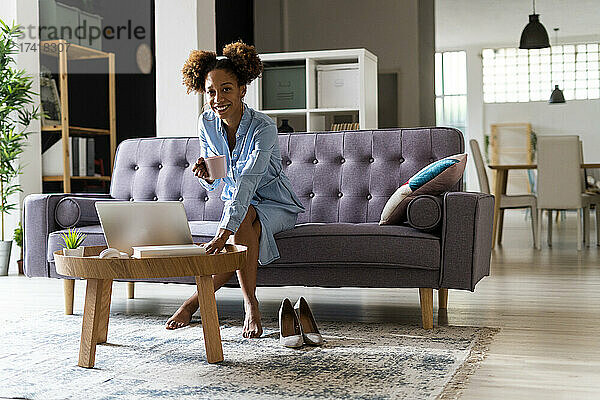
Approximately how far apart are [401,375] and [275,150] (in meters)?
1.21

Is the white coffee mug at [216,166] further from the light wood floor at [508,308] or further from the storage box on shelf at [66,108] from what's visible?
the storage box on shelf at [66,108]

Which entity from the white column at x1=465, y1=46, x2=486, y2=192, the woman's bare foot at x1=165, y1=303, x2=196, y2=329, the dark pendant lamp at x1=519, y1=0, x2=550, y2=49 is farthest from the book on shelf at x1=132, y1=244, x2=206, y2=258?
the white column at x1=465, y1=46, x2=486, y2=192

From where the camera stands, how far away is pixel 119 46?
695 cm

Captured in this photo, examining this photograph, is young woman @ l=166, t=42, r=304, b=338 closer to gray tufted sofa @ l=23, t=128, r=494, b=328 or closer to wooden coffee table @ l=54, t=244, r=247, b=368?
gray tufted sofa @ l=23, t=128, r=494, b=328

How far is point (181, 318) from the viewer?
10.1ft

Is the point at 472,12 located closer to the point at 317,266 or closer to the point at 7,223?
the point at 7,223

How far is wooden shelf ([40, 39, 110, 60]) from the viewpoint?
5762mm

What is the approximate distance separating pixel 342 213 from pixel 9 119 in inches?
111

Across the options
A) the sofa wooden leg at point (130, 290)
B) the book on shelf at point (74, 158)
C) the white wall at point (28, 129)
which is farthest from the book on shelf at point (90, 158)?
the sofa wooden leg at point (130, 290)

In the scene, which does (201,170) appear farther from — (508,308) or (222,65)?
(508,308)

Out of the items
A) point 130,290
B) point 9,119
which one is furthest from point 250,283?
point 9,119

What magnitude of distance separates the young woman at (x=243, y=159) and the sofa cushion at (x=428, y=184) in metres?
0.44

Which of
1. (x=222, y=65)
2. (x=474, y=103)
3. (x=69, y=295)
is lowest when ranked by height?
(x=69, y=295)

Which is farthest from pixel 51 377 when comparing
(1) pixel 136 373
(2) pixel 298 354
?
(2) pixel 298 354
